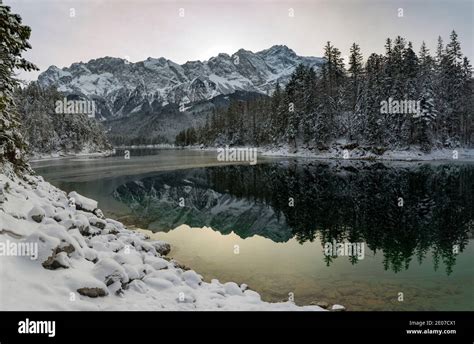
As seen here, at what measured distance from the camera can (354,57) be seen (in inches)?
2965

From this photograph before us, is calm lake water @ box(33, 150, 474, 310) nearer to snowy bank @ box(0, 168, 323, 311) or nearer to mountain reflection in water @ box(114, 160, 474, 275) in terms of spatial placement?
mountain reflection in water @ box(114, 160, 474, 275)

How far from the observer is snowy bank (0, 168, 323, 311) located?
641 cm

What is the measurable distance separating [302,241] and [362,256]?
3.23 meters

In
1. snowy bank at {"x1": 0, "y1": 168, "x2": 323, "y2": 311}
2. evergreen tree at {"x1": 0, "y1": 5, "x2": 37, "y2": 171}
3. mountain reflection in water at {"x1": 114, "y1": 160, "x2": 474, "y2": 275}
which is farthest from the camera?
mountain reflection in water at {"x1": 114, "y1": 160, "x2": 474, "y2": 275}

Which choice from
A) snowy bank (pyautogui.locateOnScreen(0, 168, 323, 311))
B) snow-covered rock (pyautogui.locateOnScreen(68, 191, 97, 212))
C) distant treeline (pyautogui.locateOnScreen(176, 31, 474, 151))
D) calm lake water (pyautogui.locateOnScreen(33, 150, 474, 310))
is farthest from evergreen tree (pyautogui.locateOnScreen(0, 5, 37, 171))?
distant treeline (pyautogui.locateOnScreen(176, 31, 474, 151))

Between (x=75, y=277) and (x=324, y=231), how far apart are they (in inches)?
527

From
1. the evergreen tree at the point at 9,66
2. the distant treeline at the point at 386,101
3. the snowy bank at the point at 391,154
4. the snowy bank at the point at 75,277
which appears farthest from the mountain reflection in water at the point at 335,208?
the distant treeline at the point at 386,101

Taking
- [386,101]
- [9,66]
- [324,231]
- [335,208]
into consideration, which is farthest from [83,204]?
[386,101]

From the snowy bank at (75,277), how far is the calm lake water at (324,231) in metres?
2.16

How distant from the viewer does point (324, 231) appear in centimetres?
1770

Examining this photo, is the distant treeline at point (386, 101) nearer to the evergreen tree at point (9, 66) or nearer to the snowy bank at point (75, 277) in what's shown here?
the evergreen tree at point (9, 66)

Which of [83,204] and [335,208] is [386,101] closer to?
[335,208]

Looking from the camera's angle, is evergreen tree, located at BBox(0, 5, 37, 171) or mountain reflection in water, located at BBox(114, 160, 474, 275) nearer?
evergreen tree, located at BBox(0, 5, 37, 171)

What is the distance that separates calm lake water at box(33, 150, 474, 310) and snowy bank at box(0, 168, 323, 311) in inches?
84.9
